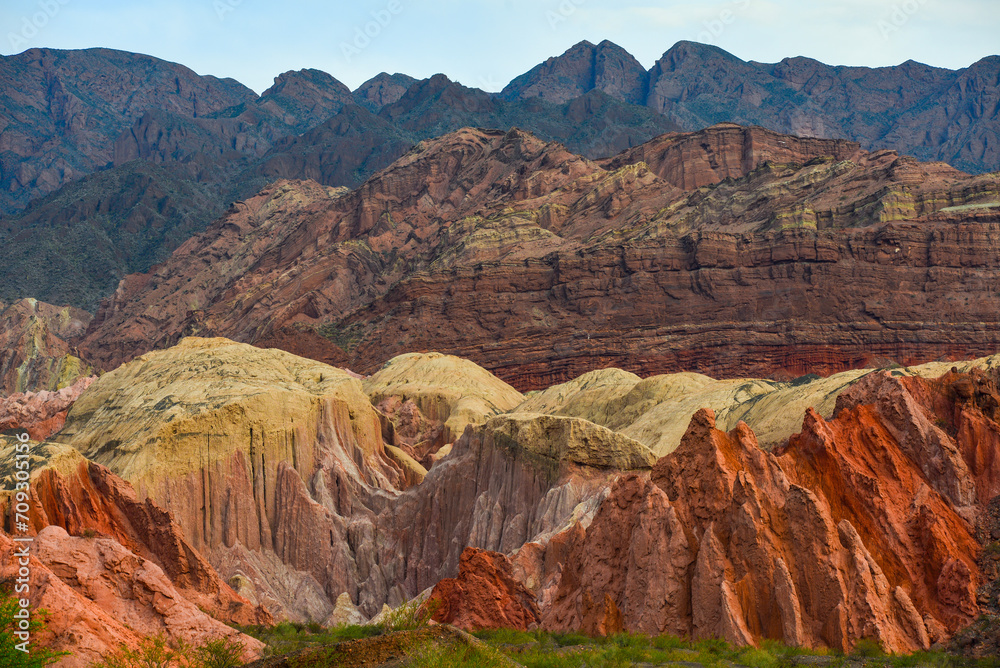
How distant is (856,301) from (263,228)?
110338 millimetres

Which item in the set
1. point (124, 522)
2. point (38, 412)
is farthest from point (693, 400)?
point (38, 412)

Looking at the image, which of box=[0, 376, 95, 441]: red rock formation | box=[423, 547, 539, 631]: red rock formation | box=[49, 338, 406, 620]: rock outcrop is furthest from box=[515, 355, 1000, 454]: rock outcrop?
box=[0, 376, 95, 441]: red rock formation

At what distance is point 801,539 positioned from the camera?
2928cm

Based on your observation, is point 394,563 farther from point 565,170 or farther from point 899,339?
point 565,170

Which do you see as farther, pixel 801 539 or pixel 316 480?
pixel 316 480

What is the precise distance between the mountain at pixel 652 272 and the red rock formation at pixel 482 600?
7413cm

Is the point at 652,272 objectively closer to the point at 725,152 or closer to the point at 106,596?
the point at 725,152

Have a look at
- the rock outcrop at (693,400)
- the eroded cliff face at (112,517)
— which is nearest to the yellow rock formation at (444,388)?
the rock outcrop at (693,400)

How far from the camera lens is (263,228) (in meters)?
188

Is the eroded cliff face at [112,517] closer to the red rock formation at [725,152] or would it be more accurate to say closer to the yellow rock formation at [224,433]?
the yellow rock formation at [224,433]

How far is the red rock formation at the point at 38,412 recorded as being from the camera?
3319 inches

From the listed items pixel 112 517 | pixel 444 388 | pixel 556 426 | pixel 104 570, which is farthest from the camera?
pixel 444 388

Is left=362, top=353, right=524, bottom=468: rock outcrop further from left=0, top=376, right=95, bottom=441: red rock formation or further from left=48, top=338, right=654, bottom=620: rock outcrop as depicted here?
left=0, top=376, right=95, bottom=441: red rock formation

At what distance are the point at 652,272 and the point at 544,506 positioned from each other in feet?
227
